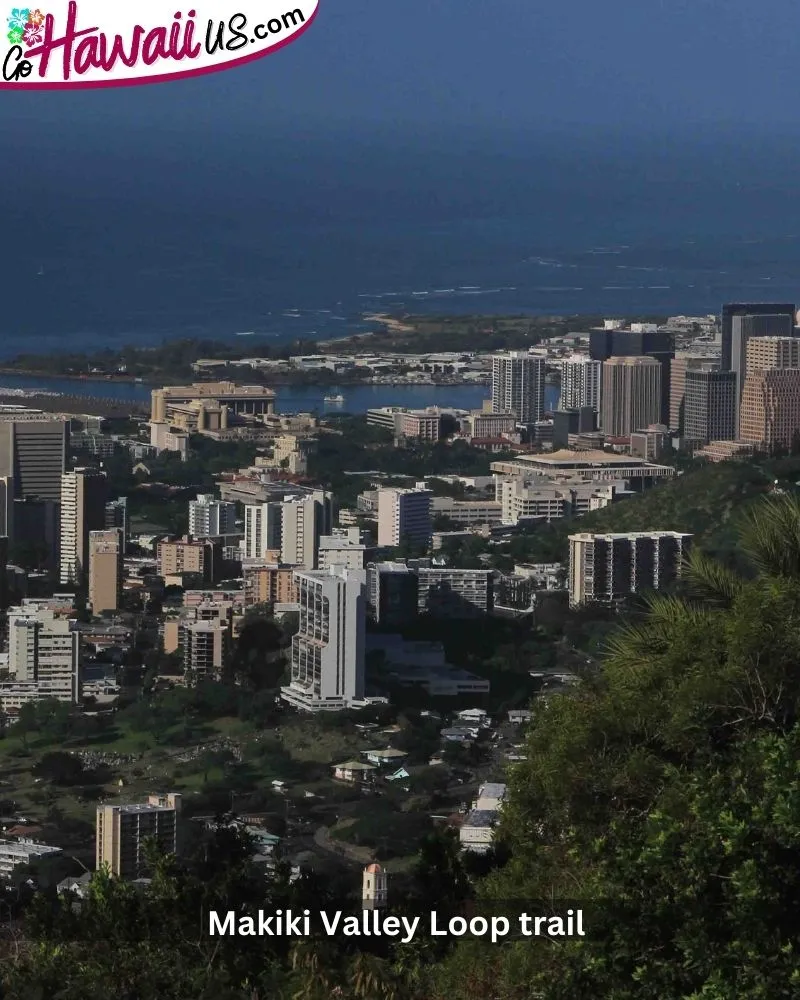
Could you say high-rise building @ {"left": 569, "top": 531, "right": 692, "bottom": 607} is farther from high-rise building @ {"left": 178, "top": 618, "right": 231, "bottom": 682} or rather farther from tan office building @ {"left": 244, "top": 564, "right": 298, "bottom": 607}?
high-rise building @ {"left": 178, "top": 618, "right": 231, "bottom": 682}

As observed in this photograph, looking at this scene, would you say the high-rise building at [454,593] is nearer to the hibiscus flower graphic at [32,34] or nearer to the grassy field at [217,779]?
the grassy field at [217,779]

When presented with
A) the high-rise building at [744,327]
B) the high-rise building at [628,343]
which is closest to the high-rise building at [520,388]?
the high-rise building at [628,343]

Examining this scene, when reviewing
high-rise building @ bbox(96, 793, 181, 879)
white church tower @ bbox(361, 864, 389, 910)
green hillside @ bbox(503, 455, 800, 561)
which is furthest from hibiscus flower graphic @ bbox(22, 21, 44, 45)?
green hillside @ bbox(503, 455, 800, 561)

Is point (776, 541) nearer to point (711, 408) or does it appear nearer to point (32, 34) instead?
point (32, 34)

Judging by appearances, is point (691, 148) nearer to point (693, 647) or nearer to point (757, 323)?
point (757, 323)

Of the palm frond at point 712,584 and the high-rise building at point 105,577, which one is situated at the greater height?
Answer: the palm frond at point 712,584

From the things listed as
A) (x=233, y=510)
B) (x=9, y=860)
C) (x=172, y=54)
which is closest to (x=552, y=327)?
(x=233, y=510)
